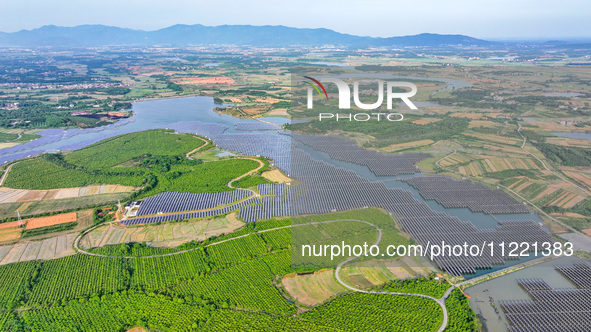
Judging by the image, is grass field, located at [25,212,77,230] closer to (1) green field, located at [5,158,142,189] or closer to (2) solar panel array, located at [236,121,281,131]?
(1) green field, located at [5,158,142,189]

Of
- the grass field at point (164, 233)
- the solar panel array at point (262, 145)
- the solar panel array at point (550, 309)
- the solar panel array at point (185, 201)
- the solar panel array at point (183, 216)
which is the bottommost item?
the solar panel array at point (550, 309)

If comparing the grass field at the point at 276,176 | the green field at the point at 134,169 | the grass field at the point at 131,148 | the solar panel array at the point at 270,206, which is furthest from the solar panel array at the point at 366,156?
the grass field at the point at 131,148

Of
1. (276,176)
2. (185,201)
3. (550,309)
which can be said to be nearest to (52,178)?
(185,201)

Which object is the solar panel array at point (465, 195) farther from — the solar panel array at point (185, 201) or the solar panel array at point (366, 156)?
the solar panel array at point (185, 201)

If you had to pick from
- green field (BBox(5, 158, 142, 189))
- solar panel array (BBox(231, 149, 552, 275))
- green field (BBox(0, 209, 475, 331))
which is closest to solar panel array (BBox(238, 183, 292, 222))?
solar panel array (BBox(231, 149, 552, 275))

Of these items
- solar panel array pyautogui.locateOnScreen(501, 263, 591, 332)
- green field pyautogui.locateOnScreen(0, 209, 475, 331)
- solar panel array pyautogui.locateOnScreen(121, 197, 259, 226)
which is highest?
solar panel array pyautogui.locateOnScreen(121, 197, 259, 226)
